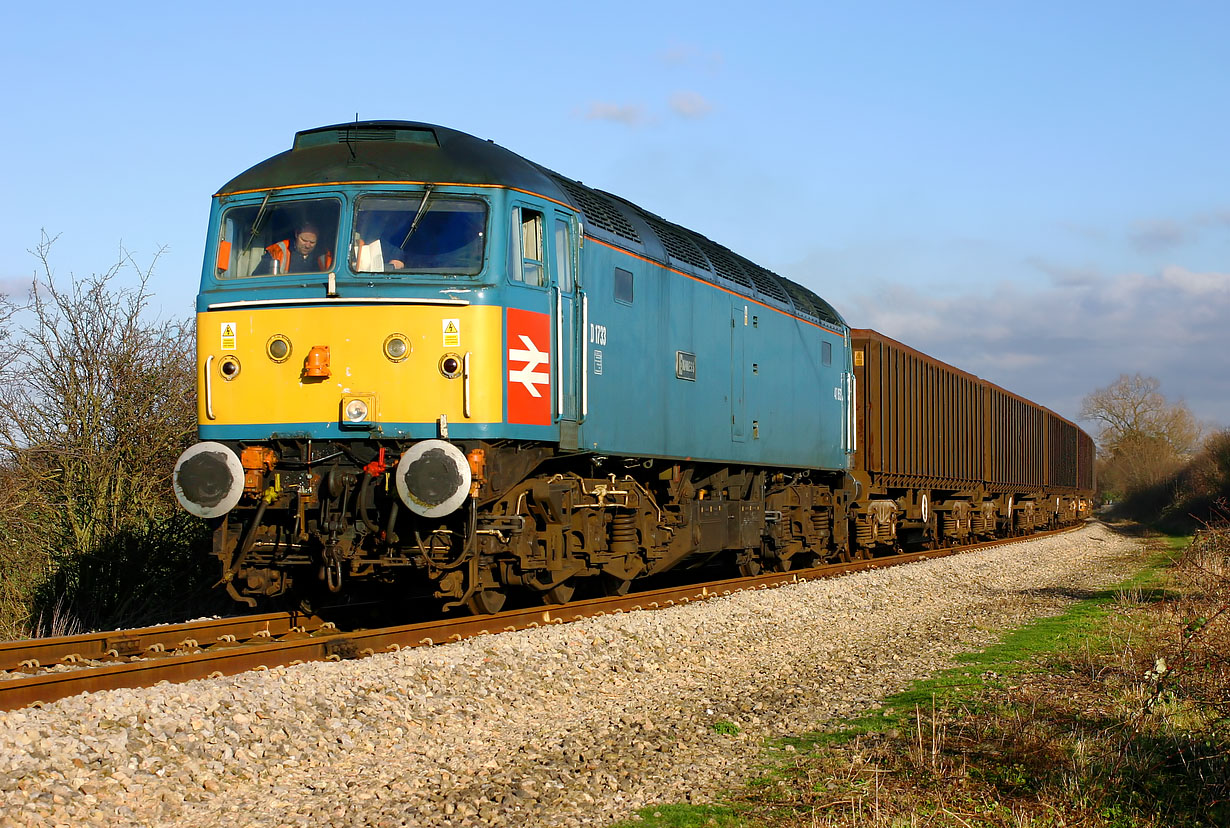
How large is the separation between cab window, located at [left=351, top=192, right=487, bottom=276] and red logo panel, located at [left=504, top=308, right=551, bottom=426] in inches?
23.6

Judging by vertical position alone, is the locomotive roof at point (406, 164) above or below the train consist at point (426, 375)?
above

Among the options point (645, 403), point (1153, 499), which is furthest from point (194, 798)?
point (1153, 499)

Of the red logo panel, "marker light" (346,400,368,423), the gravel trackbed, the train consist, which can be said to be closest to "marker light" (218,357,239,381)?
the train consist

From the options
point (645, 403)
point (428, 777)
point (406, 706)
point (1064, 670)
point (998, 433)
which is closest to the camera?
point (428, 777)

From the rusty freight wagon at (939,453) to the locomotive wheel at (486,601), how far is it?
1018 cm

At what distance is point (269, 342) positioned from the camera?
9.45 m

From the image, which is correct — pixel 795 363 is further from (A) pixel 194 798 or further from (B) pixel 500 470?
(A) pixel 194 798

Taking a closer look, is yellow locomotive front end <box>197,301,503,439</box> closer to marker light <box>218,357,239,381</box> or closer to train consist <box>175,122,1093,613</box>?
train consist <box>175,122,1093,613</box>

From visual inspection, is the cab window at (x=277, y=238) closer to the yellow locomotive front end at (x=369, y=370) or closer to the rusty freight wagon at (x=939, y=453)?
the yellow locomotive front end at (x=369, y=370)

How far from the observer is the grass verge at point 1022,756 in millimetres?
5090

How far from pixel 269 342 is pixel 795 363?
916 cm

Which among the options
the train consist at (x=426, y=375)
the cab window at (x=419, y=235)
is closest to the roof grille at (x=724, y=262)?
the train consist at (x=426, y=375)

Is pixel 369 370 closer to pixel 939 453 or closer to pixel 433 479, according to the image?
pixel 433 479

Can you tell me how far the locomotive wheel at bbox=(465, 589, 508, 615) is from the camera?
10.4 meters
